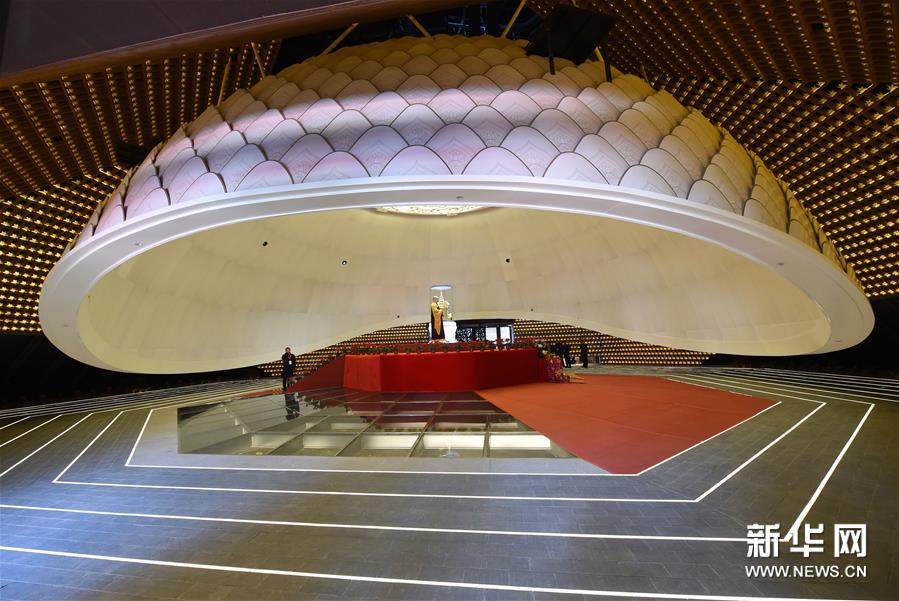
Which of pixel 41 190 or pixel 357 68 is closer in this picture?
pixel 357 68

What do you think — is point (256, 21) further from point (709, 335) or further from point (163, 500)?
point (709, 335)

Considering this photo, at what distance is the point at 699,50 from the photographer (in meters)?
10.9

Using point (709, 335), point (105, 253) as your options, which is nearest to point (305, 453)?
point (105, 253)

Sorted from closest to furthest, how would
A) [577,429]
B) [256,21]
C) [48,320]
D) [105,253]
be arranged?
1. [256,21]
2. [577,429]
3. [105,253]
4. [48,320]

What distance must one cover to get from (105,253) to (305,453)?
6.40 m

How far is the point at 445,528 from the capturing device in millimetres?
3545

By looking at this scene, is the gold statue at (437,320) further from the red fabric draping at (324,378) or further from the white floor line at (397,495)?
the white floor line at (397,495)

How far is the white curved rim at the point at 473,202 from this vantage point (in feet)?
24.0

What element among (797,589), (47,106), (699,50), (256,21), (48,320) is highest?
(699,50)

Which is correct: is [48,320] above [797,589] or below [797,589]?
above

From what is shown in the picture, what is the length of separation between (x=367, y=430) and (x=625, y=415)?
4.69 metres

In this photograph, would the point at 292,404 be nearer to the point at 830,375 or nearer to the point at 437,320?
the point at 437,320

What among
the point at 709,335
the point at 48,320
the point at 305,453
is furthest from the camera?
the point at 709,335

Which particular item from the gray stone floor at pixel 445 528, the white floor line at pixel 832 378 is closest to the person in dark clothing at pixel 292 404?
the gray stone floor at pixel 445 528
